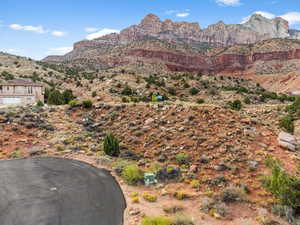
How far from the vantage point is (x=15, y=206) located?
27.6 feet

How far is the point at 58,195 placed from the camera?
9344mm

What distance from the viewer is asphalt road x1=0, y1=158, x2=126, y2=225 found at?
7.75m

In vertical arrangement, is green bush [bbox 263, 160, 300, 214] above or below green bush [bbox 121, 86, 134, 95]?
below

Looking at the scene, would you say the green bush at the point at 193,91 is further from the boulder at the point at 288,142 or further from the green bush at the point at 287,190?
the green bush at the point at 287,190

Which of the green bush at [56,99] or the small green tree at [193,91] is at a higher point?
the small green tree at [193,91]

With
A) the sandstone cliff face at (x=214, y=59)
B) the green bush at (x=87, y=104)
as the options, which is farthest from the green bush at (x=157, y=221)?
the sandstone cliff face at (x=214, y=59)

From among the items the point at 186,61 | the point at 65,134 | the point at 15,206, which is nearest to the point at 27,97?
the point at 65,134

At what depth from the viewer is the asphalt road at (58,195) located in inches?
305

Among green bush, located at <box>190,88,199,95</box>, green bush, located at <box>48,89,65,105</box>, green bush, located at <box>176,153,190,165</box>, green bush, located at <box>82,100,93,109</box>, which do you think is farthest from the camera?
green bush, located at <box>190,88,199,95</box>

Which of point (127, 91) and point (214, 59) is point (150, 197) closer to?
point (127, 91)

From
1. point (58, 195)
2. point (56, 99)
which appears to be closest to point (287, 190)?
point (58, 195)

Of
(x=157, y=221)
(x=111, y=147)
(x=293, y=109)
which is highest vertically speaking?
(x=293, y=109)

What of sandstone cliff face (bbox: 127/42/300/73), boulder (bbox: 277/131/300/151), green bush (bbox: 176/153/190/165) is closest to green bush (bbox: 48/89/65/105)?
green bush (bbox: 176/153/190/165)

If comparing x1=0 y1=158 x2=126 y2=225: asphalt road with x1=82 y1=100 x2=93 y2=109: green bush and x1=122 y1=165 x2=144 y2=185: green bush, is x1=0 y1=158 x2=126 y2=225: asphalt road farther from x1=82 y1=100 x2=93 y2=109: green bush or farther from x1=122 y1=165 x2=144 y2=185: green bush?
x1=82 y1=100 x2=93 y2=109: green bush
